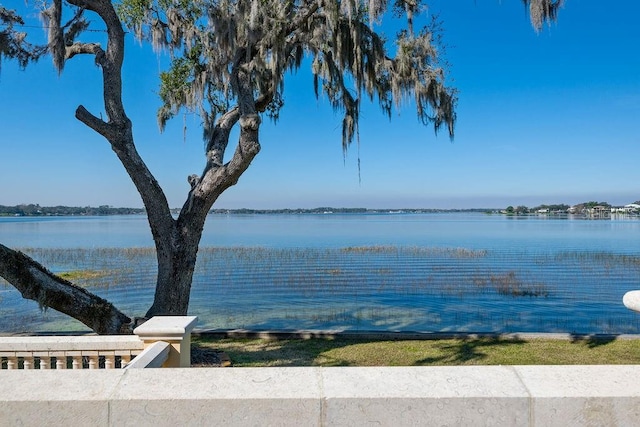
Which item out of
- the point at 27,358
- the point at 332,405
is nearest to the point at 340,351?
the point at 27,358

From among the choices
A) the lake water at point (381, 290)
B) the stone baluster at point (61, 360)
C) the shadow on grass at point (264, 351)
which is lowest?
the lake water at point (381, 290)

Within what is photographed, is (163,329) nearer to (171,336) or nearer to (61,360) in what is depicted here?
(171,336)

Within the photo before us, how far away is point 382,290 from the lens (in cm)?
1716

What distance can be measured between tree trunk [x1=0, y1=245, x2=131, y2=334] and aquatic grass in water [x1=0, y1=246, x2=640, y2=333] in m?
5.64

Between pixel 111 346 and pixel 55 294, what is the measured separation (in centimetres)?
292

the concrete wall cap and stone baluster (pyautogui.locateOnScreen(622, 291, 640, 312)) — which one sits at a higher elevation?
stone baluster (pyautogui.locateOnScreen(622, 291, 640, 312))

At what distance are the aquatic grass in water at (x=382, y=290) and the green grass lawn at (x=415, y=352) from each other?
3.14 meters

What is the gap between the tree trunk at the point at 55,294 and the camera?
6.25 m

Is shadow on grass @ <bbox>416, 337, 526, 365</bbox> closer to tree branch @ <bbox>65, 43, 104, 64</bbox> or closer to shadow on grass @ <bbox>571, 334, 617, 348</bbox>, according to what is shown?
shadow on grass @ <bbox>571, 334, 617, 348</bbox>

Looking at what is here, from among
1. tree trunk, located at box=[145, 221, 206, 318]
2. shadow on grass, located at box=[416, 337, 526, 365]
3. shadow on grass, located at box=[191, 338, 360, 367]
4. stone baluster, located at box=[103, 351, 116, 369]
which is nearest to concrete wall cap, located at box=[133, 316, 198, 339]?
stone baluster, located at box=[103, 351, 116, 369]

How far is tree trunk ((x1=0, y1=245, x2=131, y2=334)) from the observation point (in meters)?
6.25

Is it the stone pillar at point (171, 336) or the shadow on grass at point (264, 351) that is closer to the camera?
the stone pillar at point (171, 336)

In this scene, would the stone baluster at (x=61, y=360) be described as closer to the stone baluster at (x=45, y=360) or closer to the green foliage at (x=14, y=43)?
the stone baluster at (x=45, y=360)

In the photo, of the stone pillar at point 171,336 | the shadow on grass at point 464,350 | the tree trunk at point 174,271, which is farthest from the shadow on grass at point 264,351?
the stone pillar at point 171,336
